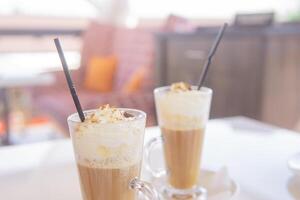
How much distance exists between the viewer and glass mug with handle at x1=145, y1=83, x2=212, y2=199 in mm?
783

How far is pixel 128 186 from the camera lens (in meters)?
0.62

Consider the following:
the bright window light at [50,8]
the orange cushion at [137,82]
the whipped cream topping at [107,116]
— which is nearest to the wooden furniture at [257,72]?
the orange cushion at [137,82]

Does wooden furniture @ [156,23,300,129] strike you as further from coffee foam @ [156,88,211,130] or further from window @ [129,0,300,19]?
window @ [129,0,300,19]

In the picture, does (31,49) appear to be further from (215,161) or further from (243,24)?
(215,161)

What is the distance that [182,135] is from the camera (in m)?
0.79

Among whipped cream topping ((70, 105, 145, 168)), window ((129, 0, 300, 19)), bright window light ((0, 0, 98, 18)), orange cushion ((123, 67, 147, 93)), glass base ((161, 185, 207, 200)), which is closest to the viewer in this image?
whipped cream topping ((70, 105, 145, 168))

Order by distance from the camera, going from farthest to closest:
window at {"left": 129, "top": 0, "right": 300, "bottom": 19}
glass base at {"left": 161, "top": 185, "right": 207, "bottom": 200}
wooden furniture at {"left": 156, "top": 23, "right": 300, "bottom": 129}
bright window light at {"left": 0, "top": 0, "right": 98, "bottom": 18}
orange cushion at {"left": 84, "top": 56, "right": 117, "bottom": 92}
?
window at {"left": 129, "top": 0, "right": 300, "bottom": 19} → bright window light at {"left": 0, "top": 0, "right": 98, "bottom": 18} → orange cushion at {"left": 84, "top": 56, "right": 117, "bottom": 92} → wooden furniture at {"left": 156, "top": 23, "right": 300, "bottom": 129} → glass base at {"left": 161, "top": 185, "right": 207, "bottom": 200}

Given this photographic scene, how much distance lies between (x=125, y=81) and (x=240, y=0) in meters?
2.78

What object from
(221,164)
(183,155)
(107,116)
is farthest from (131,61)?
(107,116)

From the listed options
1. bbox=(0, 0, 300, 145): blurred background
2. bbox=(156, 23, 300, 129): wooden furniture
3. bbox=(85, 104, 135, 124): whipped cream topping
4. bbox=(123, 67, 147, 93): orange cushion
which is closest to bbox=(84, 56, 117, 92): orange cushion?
bbox=(0, 0, 300, 145): blurred background

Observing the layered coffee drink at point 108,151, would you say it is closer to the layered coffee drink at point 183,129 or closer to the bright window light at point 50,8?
the layered coffee drink at point 183,129

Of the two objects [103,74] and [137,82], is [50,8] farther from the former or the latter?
[137,82]

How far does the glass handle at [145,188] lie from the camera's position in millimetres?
600

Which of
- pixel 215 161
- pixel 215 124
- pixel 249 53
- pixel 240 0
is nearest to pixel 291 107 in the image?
pixel 249 53
